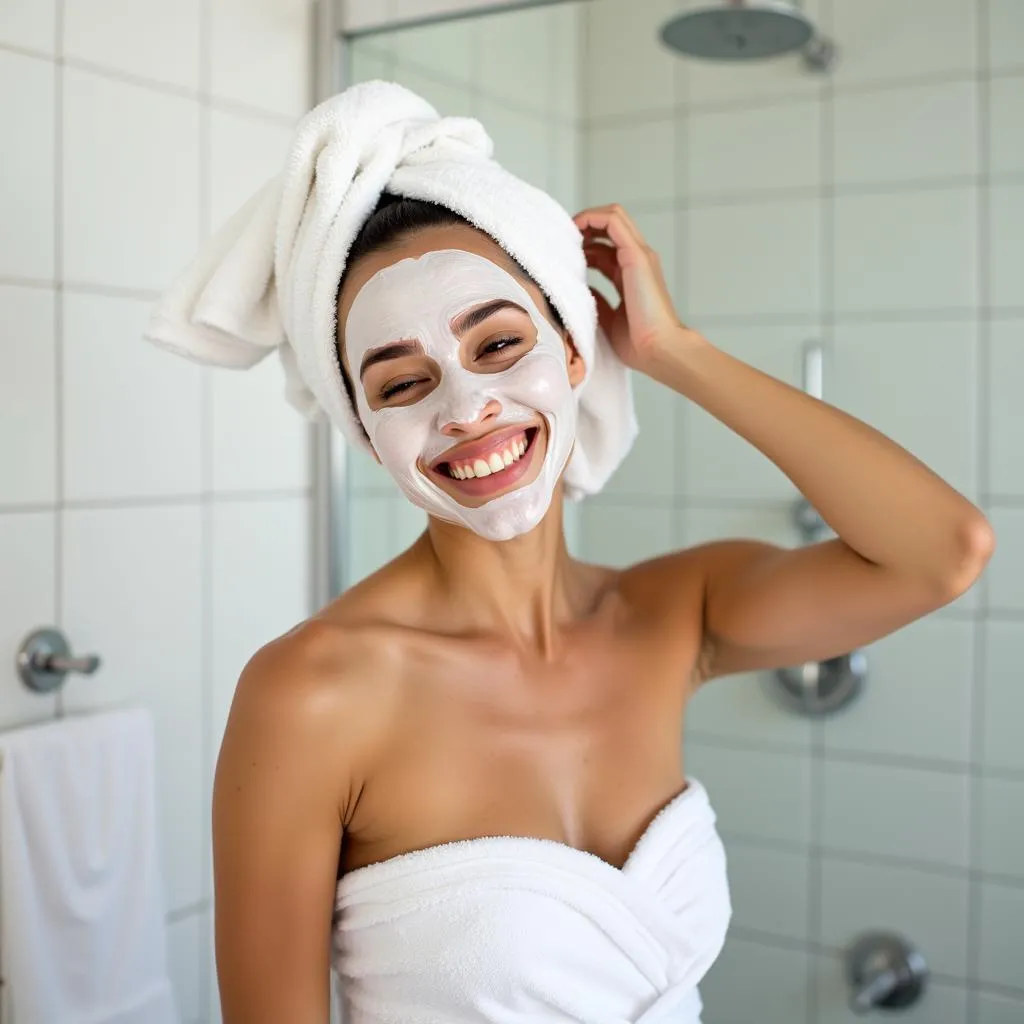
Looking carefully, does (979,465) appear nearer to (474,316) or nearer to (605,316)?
(605,316)

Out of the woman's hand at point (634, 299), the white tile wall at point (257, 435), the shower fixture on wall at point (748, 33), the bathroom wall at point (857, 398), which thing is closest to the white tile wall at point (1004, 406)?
the bathroom wall at point (857, 398)

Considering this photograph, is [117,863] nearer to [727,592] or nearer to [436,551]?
[436,551]

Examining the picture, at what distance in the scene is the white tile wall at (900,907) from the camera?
1.52 m

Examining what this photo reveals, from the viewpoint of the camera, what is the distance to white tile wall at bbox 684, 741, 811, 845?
162 centimetres

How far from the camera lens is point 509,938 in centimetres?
95

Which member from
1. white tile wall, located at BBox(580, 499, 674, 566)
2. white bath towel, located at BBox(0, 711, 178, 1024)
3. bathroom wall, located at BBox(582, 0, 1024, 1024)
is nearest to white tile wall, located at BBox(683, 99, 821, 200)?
bathroom wall, located at BBox(582, 0, 1024, 1024)

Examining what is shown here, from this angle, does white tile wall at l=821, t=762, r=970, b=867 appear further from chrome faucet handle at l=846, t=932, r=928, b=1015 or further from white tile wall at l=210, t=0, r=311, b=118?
white tile wall at l=210, t=0, r=311, b=118

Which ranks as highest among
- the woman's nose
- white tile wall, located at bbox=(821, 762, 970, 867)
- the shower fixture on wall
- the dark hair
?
the shower fixture on wall

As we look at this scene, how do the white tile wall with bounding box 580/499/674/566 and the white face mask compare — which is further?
the white tile wall with bounding box 580/499/674/566

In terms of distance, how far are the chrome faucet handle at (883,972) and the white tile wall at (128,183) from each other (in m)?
1.25

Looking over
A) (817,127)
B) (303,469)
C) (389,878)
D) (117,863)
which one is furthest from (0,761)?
(817,127)

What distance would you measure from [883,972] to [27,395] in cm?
127

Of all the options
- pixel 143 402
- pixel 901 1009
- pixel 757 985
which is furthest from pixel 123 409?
pixel 901 1009

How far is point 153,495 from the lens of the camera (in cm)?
153
